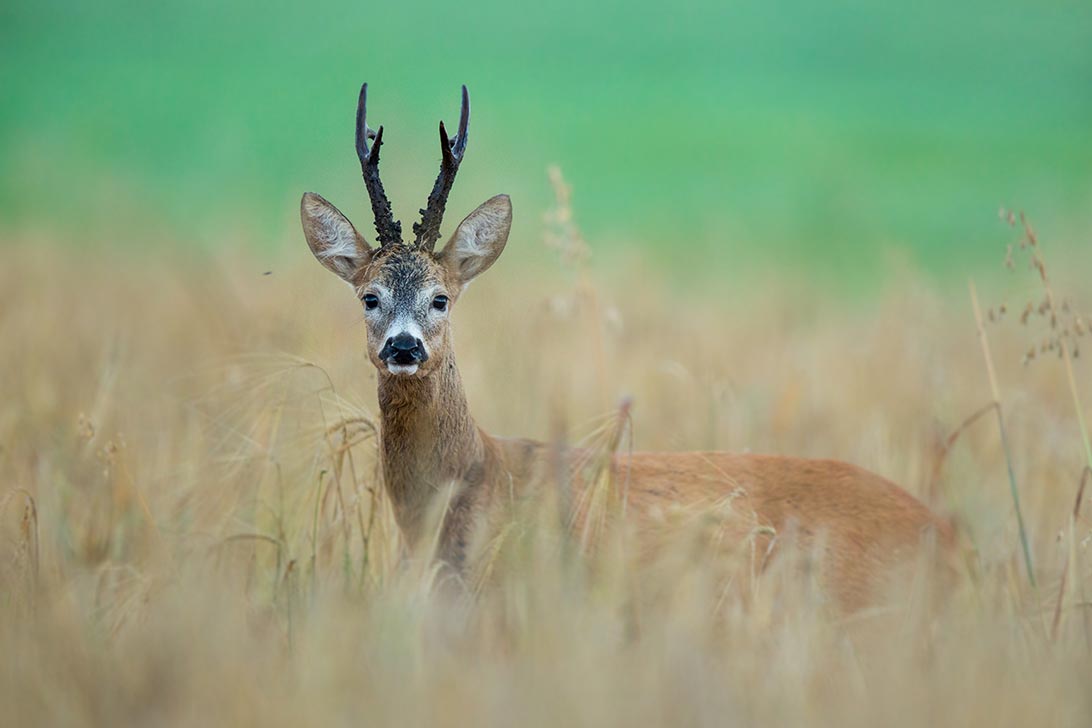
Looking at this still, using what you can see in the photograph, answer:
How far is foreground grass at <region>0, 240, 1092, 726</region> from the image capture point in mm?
4105

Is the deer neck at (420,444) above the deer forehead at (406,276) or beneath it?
beneath

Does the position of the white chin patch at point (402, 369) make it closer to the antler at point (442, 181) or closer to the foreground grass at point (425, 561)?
the foreground grass at point (425, 561)

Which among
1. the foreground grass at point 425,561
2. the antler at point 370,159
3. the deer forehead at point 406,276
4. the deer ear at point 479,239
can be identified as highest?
the antler at point 370,159

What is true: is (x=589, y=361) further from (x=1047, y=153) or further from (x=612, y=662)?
(x=1047, y=153)

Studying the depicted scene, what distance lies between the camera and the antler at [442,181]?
601 cm

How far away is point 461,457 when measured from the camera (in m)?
6.29

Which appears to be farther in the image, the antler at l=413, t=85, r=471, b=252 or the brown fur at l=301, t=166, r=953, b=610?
the brown fur at l=301, t=166, r=953, b=610

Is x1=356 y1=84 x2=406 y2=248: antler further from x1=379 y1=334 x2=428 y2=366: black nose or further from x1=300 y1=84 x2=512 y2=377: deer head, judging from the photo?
x1=379 y1=334 x2=428 y2=366: black nose

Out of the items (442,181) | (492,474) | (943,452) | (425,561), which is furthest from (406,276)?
(943,452)

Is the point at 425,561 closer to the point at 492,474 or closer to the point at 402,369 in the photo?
the point at 402,369

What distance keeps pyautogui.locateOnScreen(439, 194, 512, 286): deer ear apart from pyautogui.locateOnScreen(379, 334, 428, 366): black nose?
2.19 ft

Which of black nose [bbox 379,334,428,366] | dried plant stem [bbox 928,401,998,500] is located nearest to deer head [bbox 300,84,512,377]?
black nose [bbox 379,334,428,366]

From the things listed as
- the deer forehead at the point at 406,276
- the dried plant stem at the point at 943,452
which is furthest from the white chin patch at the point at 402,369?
the dried plant stem at the point at 943,452

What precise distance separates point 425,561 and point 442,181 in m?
1.67
